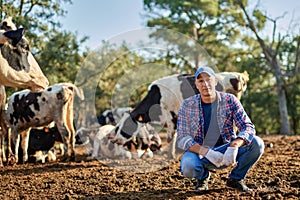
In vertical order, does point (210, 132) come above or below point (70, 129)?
above

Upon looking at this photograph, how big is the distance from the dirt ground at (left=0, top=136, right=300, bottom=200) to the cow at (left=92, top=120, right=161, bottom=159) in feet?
6.42

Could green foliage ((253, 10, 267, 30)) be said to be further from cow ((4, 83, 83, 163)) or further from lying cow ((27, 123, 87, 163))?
cow ((4, 83, 83, 163))

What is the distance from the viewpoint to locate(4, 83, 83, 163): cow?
7.84 meters

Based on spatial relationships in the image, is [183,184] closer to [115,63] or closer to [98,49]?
[98,49]

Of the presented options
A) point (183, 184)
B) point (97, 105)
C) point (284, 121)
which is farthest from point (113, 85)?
point (183, 184)

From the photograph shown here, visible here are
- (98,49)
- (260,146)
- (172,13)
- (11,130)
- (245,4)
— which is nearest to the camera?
(260,146)

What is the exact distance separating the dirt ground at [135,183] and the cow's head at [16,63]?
147cm

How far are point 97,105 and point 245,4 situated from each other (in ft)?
36.4

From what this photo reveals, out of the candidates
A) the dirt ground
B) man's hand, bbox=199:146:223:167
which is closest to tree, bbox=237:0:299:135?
the dirt ground

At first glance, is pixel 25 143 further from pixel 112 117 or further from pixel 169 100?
pixel 112 117

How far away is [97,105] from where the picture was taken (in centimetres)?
2388

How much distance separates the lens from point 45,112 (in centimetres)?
791

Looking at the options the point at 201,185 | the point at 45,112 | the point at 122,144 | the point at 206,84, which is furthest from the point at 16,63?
the point at 122,144

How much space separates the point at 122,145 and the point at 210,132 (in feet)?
15.6
